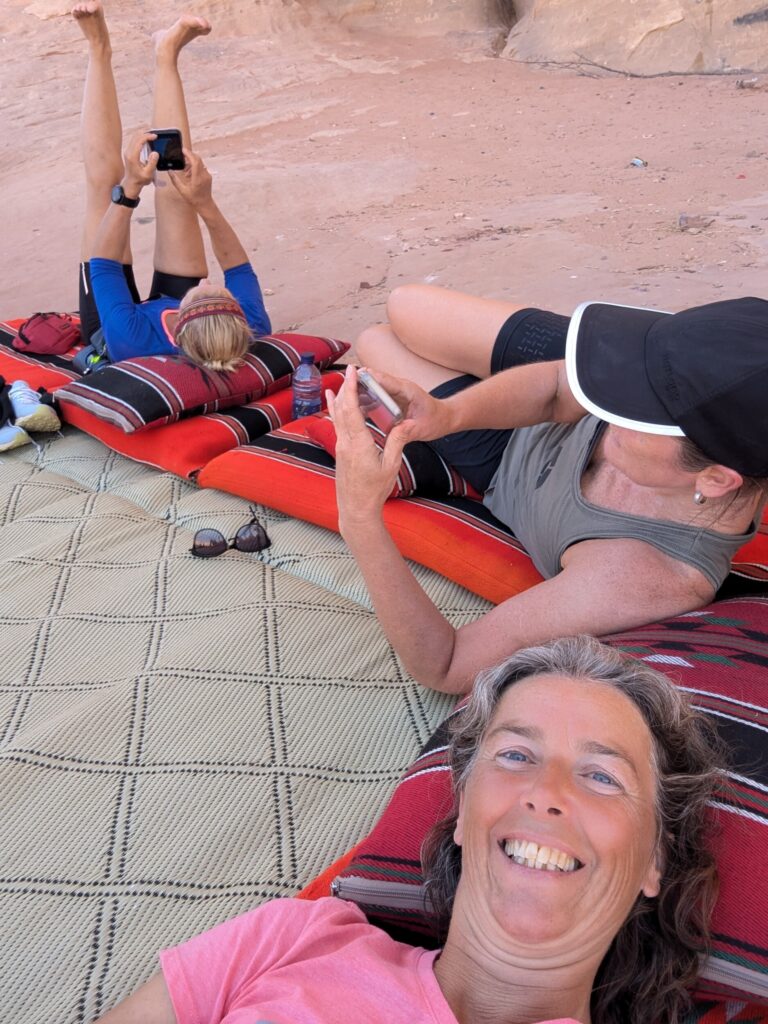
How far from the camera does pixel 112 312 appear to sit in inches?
159

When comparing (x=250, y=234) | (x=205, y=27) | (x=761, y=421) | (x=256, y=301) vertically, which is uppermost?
(x=205, y=27)

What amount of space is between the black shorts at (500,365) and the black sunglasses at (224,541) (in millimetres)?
645

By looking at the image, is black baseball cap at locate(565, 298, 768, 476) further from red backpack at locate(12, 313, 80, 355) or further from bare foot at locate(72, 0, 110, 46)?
bare foot at locate(72, 0, 110, 46)

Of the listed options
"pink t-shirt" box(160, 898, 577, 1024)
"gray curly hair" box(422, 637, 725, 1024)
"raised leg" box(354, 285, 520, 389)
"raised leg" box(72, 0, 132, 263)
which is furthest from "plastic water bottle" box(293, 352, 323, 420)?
"pink t-shirt" box(160, 898, 577, 1024)

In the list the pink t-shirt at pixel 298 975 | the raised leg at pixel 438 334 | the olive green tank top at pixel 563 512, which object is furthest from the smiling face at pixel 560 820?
the raised leg at pixel 438 334

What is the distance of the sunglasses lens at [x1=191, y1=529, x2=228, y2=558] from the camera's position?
9.49ft

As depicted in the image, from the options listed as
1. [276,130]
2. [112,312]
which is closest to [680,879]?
[112,312]

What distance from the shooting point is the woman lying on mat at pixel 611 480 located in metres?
1.83

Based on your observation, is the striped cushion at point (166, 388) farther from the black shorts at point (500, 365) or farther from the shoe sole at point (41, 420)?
the black shorts at point (500, 365)

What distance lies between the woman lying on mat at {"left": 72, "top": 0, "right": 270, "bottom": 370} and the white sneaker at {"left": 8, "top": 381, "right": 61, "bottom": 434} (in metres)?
0.44

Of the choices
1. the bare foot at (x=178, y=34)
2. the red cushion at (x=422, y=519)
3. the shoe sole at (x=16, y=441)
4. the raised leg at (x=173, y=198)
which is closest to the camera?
the red cushion at (x=422, y=519)

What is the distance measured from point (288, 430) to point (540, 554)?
1.37 metres

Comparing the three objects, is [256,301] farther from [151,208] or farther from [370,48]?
[370,48]

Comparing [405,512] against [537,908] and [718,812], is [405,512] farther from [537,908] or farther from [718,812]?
[537,908]
